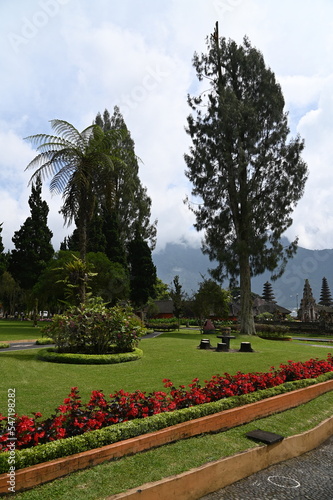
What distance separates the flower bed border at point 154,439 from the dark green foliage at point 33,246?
35724mm

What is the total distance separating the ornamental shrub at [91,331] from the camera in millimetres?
13695

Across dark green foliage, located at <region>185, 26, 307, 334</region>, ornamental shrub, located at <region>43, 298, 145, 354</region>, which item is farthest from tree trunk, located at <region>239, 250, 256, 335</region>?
ornamental shrub, located at <region>43, 298, 145, 354</region>

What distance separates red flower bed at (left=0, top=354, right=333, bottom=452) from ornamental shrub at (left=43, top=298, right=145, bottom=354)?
284 inches

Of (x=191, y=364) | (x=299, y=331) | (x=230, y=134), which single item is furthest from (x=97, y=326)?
(x=299, y=331)

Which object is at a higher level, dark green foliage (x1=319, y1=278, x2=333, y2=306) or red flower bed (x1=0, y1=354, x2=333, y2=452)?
dark green foliage (x1=319, y1=278, x2=333, y2=306)

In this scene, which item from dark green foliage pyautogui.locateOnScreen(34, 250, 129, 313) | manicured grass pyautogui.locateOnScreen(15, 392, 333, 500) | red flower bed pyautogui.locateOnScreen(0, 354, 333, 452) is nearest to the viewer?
manicured grass pyautogui.locateOnScreen(15, 392, 333, 500)

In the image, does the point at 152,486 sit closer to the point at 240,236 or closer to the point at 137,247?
the point at 240,236

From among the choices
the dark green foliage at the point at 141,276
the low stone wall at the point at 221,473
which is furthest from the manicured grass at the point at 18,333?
the low stone wall at the point at 221,473

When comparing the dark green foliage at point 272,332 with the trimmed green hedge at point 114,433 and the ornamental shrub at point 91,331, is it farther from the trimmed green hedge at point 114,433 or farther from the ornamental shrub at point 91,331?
the trimmed green hedge at point 114,433

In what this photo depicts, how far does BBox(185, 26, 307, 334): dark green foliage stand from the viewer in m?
28.9

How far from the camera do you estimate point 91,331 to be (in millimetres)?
13938

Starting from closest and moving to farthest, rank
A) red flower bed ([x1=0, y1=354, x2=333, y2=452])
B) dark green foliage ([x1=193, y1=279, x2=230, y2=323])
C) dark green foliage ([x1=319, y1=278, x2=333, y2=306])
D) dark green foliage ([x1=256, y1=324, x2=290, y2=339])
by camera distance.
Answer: red flower bed ([x1=0, y1=354, x2=333, y2=452]) → dark green foliage ([x1=256, y1=324, x2=290, y2=339]) → dark green foliage ([x1=193, y1=279, x2=230, y2=323]) → dark green foliage ([x1=319, y1=278, x2=333, y2=306])

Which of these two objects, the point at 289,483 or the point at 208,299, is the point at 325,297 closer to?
the point at 208,299

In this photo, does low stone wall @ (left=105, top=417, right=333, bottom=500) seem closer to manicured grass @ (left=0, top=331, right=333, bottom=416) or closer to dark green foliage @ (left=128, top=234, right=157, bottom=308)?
manicured grass @ (left=0, top=331, right=333, bottom=416)
